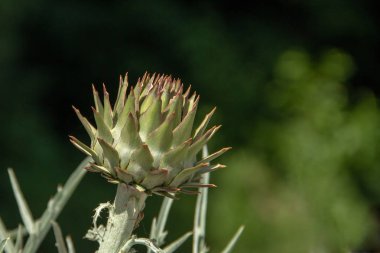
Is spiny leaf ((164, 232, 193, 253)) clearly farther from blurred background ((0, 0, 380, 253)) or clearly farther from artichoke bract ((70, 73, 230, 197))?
blurred background ((0, 0, 380, 253))

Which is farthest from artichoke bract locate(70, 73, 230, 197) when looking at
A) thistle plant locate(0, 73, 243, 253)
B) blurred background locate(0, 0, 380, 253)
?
blurred background locate(0, 0, 380, 253)

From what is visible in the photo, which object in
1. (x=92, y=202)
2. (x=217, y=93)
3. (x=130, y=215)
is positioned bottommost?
(x=92, y=202)

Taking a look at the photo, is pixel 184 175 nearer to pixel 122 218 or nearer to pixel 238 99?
pixel 122 218

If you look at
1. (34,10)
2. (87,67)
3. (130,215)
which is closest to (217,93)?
(87,67)

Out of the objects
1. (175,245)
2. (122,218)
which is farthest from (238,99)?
(122,218)

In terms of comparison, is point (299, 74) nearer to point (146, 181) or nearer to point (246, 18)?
point (246, 18)

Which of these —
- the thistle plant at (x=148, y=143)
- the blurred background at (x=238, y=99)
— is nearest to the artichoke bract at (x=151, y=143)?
the thistle plant at (x=148, y=143)
